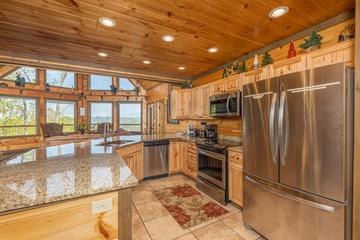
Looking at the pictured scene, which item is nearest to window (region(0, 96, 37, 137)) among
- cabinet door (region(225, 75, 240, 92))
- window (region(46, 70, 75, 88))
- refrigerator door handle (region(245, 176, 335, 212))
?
window (region(46, 70, 75, 88))

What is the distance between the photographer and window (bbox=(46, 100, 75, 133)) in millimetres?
6711

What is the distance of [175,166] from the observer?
160 inches

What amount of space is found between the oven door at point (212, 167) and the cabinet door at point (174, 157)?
36.0 inches

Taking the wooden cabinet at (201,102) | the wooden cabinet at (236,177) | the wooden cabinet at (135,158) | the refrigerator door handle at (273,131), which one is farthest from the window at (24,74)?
the refrigerator door handle at (273,131)

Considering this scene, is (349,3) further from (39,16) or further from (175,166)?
(175,166)

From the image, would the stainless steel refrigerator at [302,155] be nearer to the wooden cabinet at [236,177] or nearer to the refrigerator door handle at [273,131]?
the refrigerator door handle at [273,131]

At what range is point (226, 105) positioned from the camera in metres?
2.95

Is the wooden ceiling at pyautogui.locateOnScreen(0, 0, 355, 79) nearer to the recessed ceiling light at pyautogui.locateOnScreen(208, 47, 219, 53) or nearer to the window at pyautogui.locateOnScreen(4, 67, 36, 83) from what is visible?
the recessed ceiling light at pyautogui.locateOnScreen(208, 47, 219, 53)

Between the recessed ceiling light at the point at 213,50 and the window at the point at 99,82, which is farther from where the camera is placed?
the window at the point at 99,82

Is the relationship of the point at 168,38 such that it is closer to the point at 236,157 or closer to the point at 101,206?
the point at 236,157

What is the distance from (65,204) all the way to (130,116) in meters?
7.88

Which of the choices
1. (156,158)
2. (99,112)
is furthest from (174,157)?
(99,112)

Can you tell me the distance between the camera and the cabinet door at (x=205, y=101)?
3.65 metres

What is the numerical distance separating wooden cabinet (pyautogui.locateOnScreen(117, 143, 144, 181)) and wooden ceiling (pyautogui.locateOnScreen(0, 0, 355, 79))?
1804mm
